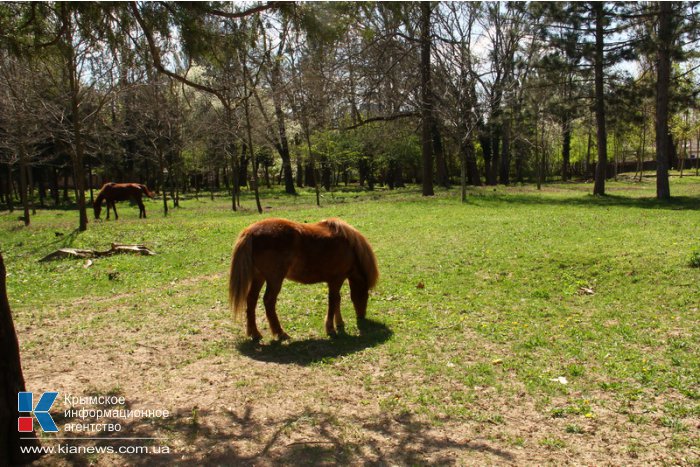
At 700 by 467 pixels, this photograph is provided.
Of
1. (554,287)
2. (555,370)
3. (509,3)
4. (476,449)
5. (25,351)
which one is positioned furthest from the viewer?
(509,3)

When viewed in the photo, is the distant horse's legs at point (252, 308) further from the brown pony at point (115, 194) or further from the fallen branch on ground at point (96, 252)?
the brown pony at point (115, 194)

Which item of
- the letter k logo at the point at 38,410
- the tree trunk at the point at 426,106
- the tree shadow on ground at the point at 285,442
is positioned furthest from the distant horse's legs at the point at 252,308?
the tree trunk at the point at 426,106

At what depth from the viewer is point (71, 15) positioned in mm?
7086

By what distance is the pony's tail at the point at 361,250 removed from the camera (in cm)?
734

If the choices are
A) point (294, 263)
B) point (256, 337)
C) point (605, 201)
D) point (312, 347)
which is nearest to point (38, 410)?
point (256, 337)

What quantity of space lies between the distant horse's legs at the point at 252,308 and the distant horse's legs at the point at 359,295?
4.82 feet

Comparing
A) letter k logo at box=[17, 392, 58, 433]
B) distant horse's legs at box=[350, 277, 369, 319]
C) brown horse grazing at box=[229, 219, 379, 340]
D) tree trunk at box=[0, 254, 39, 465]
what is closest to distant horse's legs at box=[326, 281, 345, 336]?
brown horse grazing at box=[229, 219, 379, 340]

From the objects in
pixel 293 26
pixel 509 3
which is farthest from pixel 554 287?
pixel 509 3

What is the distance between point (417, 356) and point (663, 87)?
69.7 feet

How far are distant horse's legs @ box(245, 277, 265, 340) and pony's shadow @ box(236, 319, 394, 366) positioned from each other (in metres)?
0.12

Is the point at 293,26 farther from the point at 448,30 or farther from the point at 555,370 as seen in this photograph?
the point at 448,30

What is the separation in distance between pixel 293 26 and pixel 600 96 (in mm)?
22024

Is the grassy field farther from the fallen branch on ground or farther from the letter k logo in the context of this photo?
the fallen branch on ground

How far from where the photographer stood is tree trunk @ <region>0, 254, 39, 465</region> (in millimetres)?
3621
